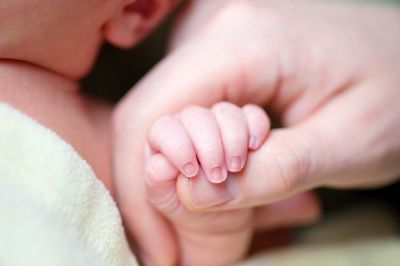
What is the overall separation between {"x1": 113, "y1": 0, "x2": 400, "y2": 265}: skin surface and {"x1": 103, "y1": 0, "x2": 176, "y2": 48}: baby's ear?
5cm

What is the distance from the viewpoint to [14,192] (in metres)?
0.54

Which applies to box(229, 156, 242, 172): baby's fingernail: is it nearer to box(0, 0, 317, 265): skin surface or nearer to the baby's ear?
box(0, 0, 317, 265): skin surface

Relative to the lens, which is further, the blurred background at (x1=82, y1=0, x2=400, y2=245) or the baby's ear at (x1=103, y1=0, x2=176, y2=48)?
the blurred background at (x1=82, y1=0, x2=400, y2=245)

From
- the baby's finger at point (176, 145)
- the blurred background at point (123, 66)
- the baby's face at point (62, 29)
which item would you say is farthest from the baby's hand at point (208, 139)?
the blurred background at point (123, 66)

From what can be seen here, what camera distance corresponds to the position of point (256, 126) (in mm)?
688

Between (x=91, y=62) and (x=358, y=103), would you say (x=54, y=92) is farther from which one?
(x=358, y=103)

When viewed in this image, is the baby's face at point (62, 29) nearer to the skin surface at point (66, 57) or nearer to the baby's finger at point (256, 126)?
the skin surface at point (66, 57)

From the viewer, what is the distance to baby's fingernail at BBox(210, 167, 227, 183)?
0.63 metres

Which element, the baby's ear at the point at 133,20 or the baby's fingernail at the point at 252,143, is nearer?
the baby's fingernail at the point at 252,143

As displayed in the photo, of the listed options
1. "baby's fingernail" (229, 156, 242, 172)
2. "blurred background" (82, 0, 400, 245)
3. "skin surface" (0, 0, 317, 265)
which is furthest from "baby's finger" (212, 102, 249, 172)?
"blurred background" (82, 0, 400, 245)

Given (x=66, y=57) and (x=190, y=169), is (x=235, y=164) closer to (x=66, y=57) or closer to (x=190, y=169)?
(x=190, y=169)

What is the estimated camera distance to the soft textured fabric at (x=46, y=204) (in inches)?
20.8

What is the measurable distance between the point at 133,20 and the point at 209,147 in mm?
250

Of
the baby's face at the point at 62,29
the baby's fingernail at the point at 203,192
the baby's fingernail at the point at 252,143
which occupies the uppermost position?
the baby's face at the point at 62,29
